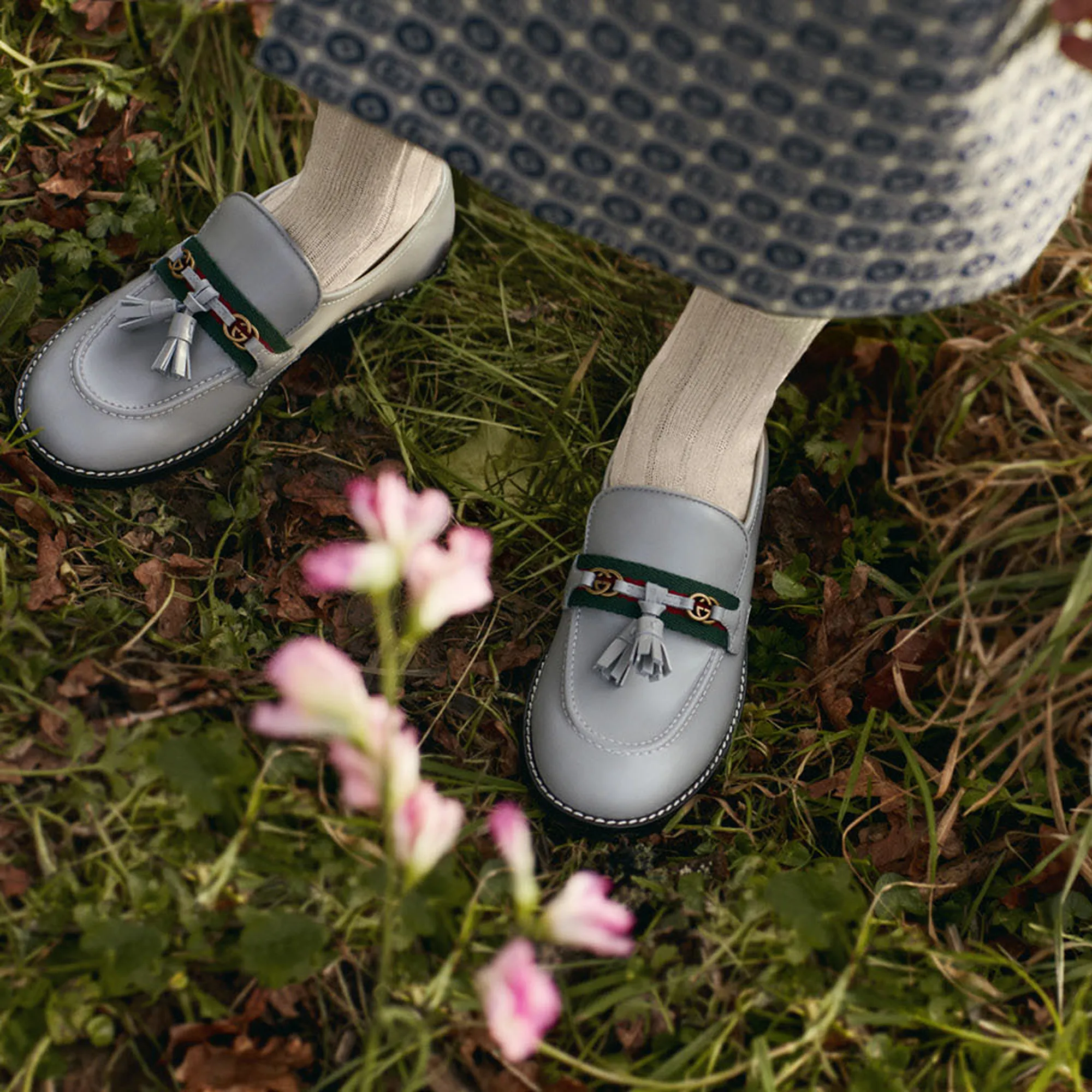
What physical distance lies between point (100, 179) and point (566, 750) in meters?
1.09

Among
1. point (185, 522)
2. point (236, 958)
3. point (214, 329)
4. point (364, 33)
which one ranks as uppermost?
point (364, 33)

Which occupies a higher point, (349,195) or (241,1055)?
(349,195)

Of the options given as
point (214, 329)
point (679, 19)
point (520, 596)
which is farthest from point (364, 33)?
point (520, 596)

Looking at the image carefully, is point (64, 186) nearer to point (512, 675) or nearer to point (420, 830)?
point (512, 675)

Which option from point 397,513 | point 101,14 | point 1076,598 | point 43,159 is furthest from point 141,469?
point 1076,598

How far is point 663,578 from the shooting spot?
1.16 meters

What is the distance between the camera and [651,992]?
952mm

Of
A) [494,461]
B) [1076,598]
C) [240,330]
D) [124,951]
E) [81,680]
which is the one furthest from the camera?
[494,461]

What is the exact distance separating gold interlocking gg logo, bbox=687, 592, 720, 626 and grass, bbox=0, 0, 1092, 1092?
0.20 metres

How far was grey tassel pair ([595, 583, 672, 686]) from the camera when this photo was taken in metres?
1.12

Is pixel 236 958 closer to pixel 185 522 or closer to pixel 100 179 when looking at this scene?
pixel 185 522

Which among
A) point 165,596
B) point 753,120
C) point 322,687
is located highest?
point 753,120

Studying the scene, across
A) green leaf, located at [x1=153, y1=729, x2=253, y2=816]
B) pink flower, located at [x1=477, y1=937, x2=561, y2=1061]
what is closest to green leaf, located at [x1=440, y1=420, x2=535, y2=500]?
green leaf, located at [x1=153, y1=729, x2=253, y2=816]

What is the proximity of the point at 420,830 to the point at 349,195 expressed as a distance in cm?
80
